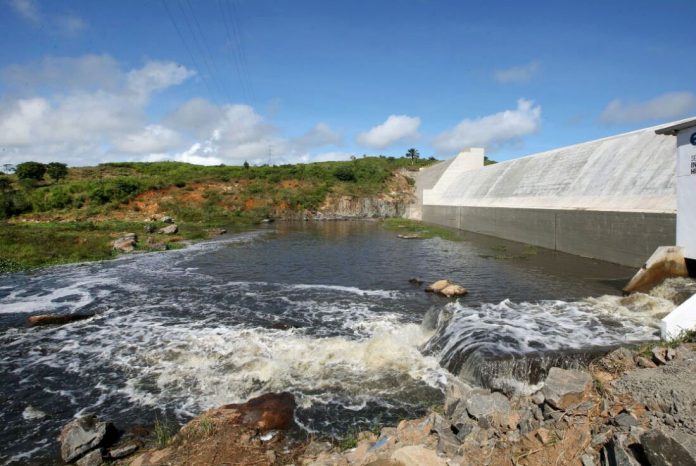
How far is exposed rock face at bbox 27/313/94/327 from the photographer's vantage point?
1205 cm

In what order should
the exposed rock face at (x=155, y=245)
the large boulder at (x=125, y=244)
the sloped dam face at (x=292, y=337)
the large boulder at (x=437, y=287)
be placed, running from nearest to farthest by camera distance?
1. the sloped dam face at (x=292, y=337)
2. the large boulder at (x=437, y=287)
3. the large boulder at (x=125, y=244)
4. the exposed rock face at (x=155, y=245)

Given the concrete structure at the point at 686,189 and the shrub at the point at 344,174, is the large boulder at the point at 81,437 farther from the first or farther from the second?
the shrub at the point at 344,174

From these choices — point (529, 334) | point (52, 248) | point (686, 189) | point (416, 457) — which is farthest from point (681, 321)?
point (52, 248)

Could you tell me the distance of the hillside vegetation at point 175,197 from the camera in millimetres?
39312

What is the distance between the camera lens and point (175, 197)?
56.5 metres

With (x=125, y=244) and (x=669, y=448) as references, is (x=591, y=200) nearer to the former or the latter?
(x=669, y=448)

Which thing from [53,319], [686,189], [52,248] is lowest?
[53,319]

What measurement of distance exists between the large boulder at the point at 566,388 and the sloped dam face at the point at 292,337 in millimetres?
1865

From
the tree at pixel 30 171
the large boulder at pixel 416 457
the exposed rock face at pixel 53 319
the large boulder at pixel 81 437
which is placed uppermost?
the tree at pixel 30 171

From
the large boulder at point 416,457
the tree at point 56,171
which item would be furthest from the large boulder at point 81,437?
the tree at point 56,171

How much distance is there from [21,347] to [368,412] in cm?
936

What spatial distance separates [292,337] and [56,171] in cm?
7446

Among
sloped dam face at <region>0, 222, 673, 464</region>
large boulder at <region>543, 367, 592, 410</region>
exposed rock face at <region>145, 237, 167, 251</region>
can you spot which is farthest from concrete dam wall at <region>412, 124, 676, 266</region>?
exposed rock face at <region>145, 237, 167, 251</region>

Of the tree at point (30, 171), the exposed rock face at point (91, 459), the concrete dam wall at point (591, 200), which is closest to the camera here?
the exposed rock face at point (91, 459)
